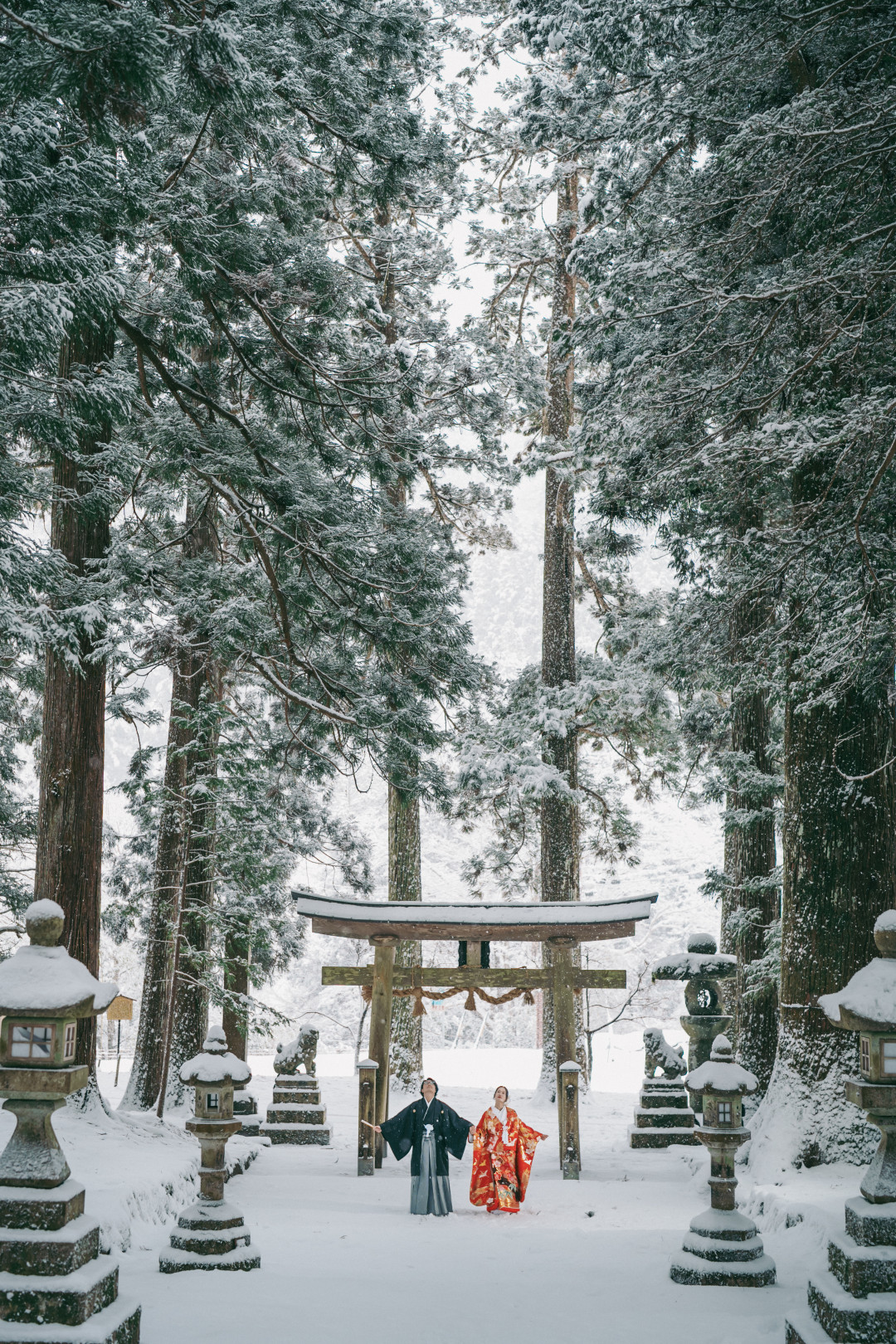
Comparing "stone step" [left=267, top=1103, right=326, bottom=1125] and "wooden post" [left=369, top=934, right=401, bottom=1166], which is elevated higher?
"wooden post" [left=369, top=934, right=401, bottom=1166]

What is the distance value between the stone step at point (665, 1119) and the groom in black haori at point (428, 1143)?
398cm

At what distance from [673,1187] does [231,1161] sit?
13.9 ft

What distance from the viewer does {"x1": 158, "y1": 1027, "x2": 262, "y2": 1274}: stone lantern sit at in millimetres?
6047

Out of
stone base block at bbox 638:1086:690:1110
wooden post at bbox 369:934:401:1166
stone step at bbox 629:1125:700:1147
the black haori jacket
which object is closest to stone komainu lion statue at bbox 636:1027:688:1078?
stone base block at bbox 638:1086:690:1110

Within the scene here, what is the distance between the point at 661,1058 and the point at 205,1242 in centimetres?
746

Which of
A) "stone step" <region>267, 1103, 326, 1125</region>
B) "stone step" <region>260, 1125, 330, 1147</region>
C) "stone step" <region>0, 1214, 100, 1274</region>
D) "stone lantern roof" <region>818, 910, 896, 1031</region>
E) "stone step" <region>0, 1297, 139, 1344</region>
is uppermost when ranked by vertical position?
"stone lantern roof" <region>818, 910, 896, 1031</region>

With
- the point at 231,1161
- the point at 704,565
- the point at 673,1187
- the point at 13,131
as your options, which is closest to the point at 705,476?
the point at 704,565

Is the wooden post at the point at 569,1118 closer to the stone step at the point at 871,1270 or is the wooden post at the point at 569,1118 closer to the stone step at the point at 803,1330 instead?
the stone step at the point at 803,1330

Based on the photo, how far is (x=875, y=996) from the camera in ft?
15.7

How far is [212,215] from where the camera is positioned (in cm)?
855

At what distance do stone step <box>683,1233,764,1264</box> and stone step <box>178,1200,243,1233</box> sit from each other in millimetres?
2893

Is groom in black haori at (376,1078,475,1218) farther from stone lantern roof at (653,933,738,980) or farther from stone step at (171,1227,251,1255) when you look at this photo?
stone lantern roof at (653,933,738,980)

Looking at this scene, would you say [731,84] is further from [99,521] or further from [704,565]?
[99,521]

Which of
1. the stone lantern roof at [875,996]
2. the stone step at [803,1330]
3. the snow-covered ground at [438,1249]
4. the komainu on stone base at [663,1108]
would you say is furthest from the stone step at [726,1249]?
the komainu on stone base at [663,1108]
